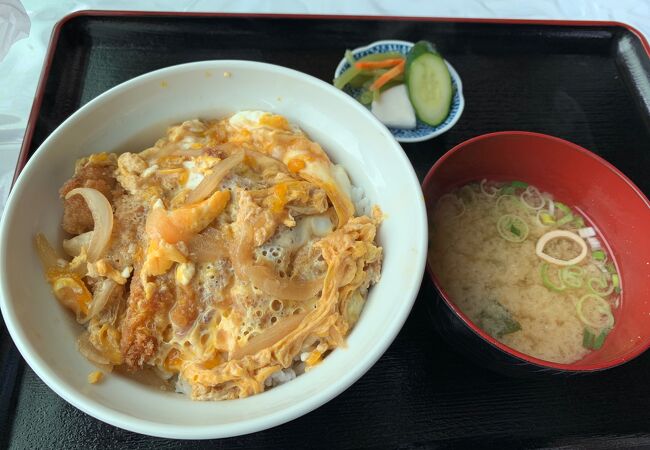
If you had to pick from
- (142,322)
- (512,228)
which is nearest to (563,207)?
(512,228)

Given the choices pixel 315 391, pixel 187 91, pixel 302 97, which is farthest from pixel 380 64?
pixel 315 391

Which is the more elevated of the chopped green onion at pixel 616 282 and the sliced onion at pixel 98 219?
the sliced onion at pixel 98 219

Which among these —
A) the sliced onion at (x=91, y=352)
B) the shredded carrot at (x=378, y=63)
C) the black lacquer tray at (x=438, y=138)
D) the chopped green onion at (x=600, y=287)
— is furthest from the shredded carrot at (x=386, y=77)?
the sliced onion at (x=91, y=352)

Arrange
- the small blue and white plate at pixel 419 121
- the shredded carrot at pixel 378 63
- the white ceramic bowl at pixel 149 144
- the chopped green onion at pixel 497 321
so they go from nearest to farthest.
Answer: the white ceramic bowl at pixel 149 144
the chopped green onion at pixel 497 321
the small blue and white plate at pixel 419 121
the shredded carrot at pixel 378 63

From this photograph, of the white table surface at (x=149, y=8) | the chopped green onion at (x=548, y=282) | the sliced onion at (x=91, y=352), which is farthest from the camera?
the white table surface at (x=149, y=8)

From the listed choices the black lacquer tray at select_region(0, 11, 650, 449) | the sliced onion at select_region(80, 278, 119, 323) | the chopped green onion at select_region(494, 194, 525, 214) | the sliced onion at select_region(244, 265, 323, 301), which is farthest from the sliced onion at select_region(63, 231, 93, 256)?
the chopped green onion at select_region(494, 194, 525, 214)

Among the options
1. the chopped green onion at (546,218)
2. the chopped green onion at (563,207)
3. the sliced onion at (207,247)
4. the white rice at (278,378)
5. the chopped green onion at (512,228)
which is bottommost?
the white rice at (278,378)

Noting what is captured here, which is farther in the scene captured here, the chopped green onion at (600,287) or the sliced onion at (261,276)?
the chopped green onion at (600,287)

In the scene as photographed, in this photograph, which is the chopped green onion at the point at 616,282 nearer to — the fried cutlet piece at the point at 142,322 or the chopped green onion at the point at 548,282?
the chopped green onion at the point at 548,282
